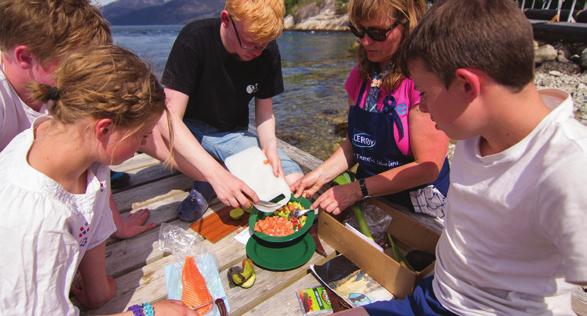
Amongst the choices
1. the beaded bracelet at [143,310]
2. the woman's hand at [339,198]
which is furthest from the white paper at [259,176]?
the beaded bracelet at [143,310]

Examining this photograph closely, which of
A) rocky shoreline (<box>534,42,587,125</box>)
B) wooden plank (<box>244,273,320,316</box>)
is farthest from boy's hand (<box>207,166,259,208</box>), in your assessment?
rocky shoreline (<box>534,42,587,125</box>)

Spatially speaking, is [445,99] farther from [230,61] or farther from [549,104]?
[230,61]

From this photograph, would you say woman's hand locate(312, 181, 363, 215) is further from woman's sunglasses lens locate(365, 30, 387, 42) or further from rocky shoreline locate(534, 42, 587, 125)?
Result: rocky shoreline locate(534, 42, 587, 125)

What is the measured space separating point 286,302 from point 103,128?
4.07 ft

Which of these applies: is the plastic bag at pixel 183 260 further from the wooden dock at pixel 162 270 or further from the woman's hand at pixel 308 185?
the woman's hand at pixel 308 185

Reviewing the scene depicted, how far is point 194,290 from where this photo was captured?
6.23 feet

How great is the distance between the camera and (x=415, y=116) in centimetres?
210

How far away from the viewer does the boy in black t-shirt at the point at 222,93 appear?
2330mm

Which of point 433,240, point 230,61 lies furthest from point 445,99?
point 230,61

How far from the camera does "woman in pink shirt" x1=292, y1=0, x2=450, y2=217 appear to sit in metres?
2.02

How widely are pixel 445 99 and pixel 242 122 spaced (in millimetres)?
2289

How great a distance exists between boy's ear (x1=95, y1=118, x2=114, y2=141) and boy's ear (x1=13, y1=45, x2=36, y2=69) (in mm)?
628

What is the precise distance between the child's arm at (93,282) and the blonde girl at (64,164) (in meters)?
0.20

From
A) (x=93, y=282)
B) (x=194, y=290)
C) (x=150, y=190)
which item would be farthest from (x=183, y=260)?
(x=150, y=190)
